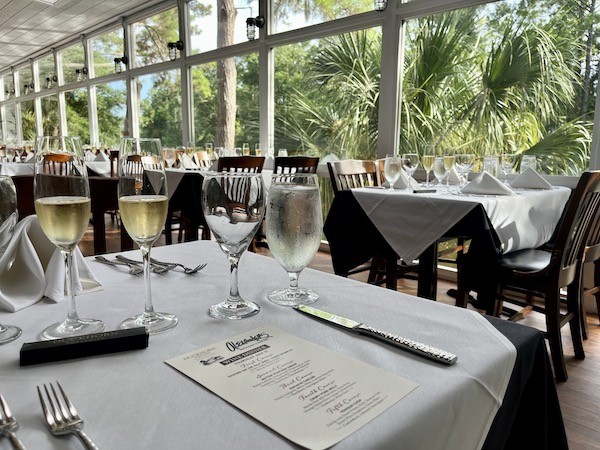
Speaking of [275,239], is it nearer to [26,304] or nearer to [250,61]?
[26,304]

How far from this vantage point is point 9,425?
0.32 meters

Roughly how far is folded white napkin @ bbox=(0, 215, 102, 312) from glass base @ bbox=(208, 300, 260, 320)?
0.20 metres

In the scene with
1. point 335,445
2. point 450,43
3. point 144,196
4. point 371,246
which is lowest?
point 371,246

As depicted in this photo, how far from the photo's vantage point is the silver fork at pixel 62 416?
0.31 metres

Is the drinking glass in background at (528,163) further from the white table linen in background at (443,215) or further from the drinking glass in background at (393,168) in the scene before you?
the drinking glass in background at (393,168)

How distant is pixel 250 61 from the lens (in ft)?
17.9

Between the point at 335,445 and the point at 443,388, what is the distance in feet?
0.42

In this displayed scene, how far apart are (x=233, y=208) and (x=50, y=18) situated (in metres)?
9.49

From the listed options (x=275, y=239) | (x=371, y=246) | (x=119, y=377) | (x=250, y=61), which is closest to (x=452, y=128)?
(x=371, y=246)

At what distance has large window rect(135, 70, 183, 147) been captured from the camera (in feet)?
22.4

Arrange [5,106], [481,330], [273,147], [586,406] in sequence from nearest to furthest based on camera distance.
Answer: [481,330] → [586,406] → [273,147] → [5,106]

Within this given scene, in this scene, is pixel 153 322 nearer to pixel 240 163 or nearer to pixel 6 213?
pixel 6 213

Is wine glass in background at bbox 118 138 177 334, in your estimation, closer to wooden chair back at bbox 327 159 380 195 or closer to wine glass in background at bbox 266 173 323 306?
wine glass in background at bbox 266 173 323 306

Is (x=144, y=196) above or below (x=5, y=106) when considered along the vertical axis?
below
